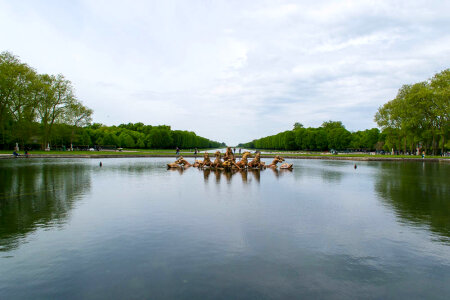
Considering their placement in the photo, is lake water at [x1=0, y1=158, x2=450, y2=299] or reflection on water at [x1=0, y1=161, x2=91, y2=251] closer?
lake water at [x1=0, y1=158, x2=450, y2=299]

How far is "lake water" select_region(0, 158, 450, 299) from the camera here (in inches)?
219

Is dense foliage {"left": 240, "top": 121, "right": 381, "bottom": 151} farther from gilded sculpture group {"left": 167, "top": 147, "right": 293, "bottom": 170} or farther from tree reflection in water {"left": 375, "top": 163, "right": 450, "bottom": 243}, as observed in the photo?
tree reflection in water {"left": 375, "top": 163, "right": 450, "bottom": 243}

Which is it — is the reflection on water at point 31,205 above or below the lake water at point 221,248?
above

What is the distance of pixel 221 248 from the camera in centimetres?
753

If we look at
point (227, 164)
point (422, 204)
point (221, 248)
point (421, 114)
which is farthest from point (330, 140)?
point (221, 248)

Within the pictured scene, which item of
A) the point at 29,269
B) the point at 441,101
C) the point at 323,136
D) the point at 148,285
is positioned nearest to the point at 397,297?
the point at 148,285

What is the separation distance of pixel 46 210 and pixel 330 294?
36.2ft

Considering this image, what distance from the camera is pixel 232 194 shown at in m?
15.6

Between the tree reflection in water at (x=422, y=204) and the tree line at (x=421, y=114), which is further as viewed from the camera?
the tree line at (x=421, y=114)

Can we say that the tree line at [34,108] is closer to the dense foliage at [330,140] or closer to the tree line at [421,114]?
the dense foliage at [330,140]

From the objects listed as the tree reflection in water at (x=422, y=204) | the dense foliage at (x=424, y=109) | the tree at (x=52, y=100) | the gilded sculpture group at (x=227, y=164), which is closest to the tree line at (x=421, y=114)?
the dense foliage at (x=424, y=109)

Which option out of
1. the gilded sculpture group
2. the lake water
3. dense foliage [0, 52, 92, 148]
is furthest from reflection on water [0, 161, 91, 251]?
dense foliage [0, 52, 92, 148]

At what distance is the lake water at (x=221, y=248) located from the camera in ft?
18.2

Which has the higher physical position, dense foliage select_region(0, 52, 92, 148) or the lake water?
dense foliage select_region(0, 52, 92, 148)
